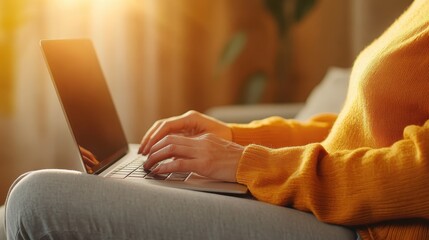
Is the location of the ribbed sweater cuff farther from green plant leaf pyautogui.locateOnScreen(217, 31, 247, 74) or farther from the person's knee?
green plant leaf pyautogui.locateOnScreen(217, 31, 247, 74)

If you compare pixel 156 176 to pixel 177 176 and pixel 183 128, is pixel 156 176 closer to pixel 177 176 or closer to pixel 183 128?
pixel 177 176

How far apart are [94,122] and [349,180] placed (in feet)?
1.57

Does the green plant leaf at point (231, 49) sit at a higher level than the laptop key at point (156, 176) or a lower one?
lower

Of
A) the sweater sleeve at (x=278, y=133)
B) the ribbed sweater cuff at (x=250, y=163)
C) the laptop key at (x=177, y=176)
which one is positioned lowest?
the sweater sleeve at (x=278, y=133)

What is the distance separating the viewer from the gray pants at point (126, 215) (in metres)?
0.67

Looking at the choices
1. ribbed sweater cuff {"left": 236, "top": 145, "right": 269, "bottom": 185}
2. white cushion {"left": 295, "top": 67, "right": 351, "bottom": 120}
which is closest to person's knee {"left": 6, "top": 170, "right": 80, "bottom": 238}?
ribbed sweater cuff {"left": 236, "top": 145, "right": 269, "bottom": 185}

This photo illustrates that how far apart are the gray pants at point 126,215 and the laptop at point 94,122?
0.10 metres

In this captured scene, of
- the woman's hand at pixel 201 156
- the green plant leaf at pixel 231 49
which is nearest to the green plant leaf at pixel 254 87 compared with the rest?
the green plant leaf at pixel 231 49

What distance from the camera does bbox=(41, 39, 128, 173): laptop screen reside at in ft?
2.90

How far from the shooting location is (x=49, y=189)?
2.21 ft

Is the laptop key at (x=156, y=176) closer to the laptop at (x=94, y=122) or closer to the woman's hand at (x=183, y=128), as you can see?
the laptop at (x=94, y=122)

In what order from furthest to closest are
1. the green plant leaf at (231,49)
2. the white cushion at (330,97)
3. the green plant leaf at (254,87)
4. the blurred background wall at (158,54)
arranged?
the green plant leaf at (254,87), the green plant leaf at (231,49), the blurred background wall at (158,54), the white cushion at (330,97)

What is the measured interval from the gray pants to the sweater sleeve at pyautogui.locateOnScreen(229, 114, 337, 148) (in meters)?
0.42

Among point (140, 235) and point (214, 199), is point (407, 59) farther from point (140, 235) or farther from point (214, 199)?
point (140, 235)
